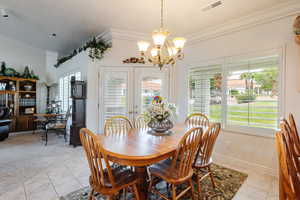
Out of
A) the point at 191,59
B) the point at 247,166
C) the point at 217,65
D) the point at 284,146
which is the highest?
the point at 191,59

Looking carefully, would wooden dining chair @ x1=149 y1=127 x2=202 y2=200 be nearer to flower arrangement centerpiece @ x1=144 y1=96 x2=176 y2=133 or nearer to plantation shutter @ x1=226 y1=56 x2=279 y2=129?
flower arrangement centerpiece @ x1=144 y1=96 x2=176 y2=133

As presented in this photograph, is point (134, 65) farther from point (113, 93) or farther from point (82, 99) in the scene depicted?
point (82, 99)

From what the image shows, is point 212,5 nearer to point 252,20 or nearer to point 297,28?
point 252,20

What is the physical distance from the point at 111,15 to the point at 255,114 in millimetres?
3319

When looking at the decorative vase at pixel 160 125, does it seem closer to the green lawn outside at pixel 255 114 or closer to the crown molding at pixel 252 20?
the green lawn outside at pixel 255 114

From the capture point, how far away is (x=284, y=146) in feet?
3.00

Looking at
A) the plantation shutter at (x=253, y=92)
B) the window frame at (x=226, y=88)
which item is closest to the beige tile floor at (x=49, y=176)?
the window frame at (x=226, y=88)

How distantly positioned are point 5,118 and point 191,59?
5335 millimetres

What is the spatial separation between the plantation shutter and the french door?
185 cm

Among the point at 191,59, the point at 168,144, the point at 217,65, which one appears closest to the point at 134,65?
the point at 191,59

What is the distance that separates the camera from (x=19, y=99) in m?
5.11

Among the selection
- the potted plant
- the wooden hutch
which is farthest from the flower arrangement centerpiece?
the wooden hutch

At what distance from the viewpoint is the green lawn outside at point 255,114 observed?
265 centimetres

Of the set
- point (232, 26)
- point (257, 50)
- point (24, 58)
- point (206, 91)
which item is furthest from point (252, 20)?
point (24, 58)
